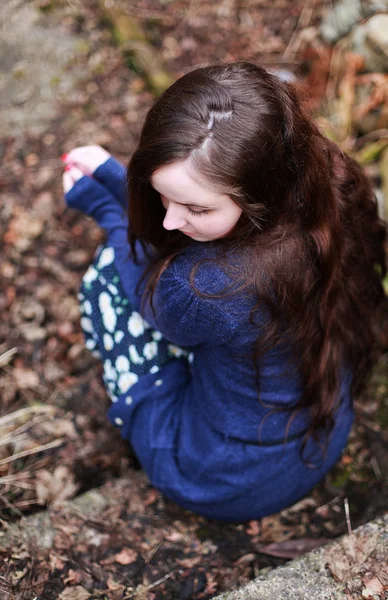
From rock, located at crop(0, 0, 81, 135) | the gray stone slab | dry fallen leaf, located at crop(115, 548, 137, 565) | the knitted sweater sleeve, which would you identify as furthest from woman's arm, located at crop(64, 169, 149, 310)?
rock, located at crop(0, 0, 81, 135)

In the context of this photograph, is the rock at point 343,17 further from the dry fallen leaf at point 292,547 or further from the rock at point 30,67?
the dry fallen leaf at point 292,547

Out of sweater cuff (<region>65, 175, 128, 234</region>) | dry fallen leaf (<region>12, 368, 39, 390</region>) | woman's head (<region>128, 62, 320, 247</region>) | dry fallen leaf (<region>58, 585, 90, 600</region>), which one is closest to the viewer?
woman's head (<region>128, 62, 320, 247</region>)

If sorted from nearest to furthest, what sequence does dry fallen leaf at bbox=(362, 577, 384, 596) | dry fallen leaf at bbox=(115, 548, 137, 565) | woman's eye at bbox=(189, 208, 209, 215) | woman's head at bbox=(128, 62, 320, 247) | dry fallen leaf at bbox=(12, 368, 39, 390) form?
woman's head at bbox=(128, 62, 320, 247) < woman's eye at bbox=(189, 208, 209, 215) < dry fallen leaf at bbox=(362, 577, 384, 596) < dry fallen leaf at bbox=(115, 548, 137, 565) < dry fallen leaf at bbox=(12, 368, 39, 390)

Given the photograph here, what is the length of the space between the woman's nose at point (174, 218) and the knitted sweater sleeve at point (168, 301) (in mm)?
165

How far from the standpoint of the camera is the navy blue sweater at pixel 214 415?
191cm

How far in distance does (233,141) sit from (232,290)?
1.49 ft

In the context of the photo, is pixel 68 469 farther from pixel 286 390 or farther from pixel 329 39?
pixel 329 39

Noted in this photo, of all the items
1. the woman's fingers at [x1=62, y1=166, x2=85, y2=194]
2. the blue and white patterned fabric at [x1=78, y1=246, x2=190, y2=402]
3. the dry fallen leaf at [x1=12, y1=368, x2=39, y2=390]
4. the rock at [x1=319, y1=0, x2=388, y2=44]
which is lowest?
the dry fallen leaf at [x1=12, y1=368, x2=39, y2=390]

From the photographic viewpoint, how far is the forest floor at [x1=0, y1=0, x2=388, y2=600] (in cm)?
227

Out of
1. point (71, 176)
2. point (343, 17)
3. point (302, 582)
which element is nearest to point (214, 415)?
point (302, 582)

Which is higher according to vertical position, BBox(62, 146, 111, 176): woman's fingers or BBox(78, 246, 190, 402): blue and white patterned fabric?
BBox(62, 146, 111, 176): woman's fingers

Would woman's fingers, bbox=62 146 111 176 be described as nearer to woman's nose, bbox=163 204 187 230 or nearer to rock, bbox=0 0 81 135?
woman's nose, bbox=163 204 187 230

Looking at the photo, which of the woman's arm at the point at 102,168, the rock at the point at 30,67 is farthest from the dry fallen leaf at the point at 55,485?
the rock at the point at 30,67

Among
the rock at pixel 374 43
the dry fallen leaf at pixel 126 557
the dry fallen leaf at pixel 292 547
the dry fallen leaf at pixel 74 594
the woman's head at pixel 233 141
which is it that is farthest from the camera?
the rock at pixel 374 43
